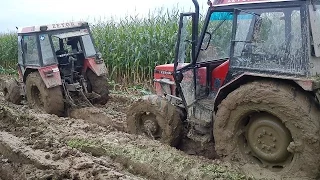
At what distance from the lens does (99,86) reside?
9.30 metres

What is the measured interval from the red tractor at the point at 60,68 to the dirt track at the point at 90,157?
4.84 ft

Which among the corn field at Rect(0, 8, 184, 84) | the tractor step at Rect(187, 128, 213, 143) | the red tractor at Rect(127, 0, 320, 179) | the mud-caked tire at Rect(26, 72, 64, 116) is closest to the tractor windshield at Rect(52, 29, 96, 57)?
the mud-caked tire at Rect(26, 72, 64, 116)

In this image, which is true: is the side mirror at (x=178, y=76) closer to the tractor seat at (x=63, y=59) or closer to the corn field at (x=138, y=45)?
the tractor seat at (x=63, y=59)

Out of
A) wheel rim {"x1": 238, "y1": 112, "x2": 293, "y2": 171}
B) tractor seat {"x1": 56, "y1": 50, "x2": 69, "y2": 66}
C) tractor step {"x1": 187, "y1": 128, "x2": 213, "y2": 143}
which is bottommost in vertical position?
tractor step {"x1": 187, "y1": 128, "x2": 213, "y2": 143}

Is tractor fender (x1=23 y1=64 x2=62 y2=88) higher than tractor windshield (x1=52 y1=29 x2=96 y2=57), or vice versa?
tractor windshield (x1=52 y1=29 x2=96 y2=57)

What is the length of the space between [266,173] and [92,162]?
6.93 feet

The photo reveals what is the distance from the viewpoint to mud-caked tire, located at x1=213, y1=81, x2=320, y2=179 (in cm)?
414

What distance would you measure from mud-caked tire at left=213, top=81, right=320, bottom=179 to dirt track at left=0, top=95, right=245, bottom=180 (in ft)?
0.97

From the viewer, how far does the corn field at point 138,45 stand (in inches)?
437

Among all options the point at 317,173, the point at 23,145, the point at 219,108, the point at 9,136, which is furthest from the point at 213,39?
the point at 9,136

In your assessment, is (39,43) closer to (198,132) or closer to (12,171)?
(12,171)

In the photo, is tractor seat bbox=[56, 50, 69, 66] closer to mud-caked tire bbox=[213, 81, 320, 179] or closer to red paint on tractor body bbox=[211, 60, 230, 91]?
red paint on tractor body bbox=[211, 60, 230, 91]

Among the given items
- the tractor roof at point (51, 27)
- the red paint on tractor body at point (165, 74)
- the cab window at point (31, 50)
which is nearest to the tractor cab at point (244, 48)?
the red paint on tractor body at point (165, 74)

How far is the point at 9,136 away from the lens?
656 centimetres
